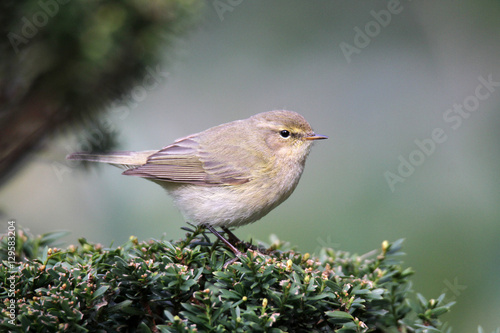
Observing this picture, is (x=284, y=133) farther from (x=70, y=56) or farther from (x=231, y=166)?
(x=70, y=56)

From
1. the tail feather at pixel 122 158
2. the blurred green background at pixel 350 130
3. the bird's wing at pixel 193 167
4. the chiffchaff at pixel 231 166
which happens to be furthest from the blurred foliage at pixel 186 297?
the blurred green background at pixel 350 130

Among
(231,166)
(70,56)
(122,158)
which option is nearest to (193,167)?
(231,166)

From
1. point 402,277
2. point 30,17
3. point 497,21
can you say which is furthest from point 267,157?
point 497,21

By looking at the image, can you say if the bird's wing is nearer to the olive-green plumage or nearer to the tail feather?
the olive-green plumage

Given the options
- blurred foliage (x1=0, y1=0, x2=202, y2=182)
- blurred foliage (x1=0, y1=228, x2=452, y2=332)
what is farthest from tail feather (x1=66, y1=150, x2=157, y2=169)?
blurred foliage (x1=0, y1=228, x2=452, y2=332)

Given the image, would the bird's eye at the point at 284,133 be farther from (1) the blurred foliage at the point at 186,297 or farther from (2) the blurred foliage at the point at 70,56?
(1) the blurred foliage at the point at 186,297

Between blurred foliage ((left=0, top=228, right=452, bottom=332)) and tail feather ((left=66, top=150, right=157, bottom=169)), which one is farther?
tail feather ((left=66, top=150, right=157, bottom=169))
